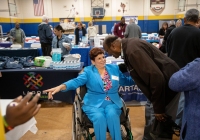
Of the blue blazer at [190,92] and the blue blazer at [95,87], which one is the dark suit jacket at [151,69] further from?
the blue blazer at [95,87]

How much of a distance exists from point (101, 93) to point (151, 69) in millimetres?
768

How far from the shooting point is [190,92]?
1205mm

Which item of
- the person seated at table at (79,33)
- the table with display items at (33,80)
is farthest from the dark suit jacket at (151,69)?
the person seated at table at (79,33)

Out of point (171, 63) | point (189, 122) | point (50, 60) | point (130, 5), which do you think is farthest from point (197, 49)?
point (130, 5)

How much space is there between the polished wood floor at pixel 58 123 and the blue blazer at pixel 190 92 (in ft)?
4.22

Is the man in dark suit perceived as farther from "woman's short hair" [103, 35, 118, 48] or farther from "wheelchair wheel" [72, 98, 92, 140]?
"wheelchair wheel" [72, 98, 92, 140]

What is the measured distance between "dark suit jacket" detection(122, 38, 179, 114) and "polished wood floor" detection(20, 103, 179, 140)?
1.06 meters

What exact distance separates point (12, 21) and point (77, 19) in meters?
4.01

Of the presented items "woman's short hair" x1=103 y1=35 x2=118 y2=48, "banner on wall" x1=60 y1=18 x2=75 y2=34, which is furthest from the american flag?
"woman's short hair" x1=103 y1=35 x2=118 y2=48

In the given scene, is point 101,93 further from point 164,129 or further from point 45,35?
point 45,35

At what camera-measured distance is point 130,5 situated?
490 inches

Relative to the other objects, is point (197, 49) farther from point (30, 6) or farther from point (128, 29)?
point (30, 6)

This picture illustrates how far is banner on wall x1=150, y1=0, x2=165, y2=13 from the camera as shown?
1234cm

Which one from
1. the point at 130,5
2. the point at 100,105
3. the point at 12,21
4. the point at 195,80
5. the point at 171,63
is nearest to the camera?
the point at 195,80
